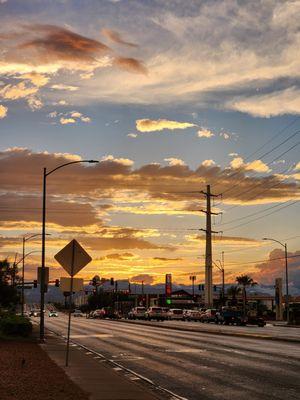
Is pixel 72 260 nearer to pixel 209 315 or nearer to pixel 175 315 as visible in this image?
pixel 209 315

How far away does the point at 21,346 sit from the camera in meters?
26.9

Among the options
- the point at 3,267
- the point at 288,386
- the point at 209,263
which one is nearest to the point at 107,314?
the point at 209,263

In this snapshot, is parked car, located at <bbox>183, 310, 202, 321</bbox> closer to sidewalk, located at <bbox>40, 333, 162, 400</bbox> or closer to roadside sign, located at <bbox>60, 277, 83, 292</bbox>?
sidewalk, located at <bbox>40, 333, 162, 400</bbox>

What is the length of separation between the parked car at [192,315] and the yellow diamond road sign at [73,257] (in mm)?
60768

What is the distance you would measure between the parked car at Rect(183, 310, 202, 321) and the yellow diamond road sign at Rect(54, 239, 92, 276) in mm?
60768

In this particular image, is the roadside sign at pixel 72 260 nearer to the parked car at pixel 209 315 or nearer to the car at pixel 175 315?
the parked car at pixel 209 315

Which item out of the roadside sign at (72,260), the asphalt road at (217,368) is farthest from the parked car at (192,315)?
the roadside sign at (72,260)

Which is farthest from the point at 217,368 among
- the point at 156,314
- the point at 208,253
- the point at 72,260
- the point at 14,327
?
the point at 208,253

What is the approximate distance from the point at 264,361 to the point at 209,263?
76307 mm

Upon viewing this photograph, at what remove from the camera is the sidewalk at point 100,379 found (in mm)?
13172

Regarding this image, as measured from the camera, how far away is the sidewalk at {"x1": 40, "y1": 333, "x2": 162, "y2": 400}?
1317 centimetres

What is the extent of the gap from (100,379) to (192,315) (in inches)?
2624

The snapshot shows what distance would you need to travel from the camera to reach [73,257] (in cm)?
1891

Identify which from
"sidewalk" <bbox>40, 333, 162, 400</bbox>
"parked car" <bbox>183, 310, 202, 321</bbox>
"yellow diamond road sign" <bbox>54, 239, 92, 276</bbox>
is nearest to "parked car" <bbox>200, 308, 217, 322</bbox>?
"parked car" <bbox>183, 310, 202, 321</bbox>
